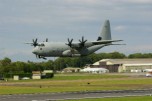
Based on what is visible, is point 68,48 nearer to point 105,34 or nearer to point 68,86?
point 105,34

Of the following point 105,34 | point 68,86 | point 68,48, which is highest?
point 105,34

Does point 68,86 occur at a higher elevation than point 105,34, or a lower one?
lower

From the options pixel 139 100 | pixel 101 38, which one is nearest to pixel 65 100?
pixel 139 100

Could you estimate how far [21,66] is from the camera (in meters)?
191

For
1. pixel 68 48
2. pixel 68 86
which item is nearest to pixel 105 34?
pixel 68 48

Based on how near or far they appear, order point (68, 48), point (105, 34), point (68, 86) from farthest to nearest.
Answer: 1. point (105, 34)
2. point (68, 48)
3. point (68, 86)

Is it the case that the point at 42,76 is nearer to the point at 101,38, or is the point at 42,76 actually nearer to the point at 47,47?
the point at 47,47

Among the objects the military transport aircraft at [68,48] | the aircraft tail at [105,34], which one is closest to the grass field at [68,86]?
the military transport aircraft at [68,48]

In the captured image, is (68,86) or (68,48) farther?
(68,48)

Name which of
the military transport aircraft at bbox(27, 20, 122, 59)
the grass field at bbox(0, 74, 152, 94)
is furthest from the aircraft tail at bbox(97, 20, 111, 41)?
the grass field at bbox(0, 74, 152, 94)

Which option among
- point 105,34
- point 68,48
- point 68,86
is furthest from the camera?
point 105,34

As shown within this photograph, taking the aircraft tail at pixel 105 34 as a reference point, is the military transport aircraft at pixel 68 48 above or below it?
below

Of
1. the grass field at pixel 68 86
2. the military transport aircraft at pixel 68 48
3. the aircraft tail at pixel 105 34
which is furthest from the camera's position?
the aircraft tail at pixel 105 34

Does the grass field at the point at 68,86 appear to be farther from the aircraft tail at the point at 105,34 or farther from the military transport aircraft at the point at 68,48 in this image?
the aircraft tail at the point at 105,34
